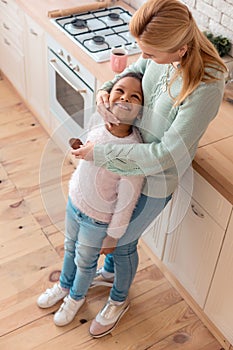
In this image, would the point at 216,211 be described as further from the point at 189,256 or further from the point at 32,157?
the point at 32,157

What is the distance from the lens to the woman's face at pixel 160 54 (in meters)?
1.46

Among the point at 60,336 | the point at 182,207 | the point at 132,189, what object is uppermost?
the point at 132,189

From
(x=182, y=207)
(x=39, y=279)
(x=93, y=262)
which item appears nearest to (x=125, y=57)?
(x=182, y=207)

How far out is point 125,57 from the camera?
2.17 meters

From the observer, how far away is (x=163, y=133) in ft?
5.37

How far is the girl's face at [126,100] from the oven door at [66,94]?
0.36 meters

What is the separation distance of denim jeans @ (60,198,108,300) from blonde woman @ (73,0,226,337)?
0.11 metres

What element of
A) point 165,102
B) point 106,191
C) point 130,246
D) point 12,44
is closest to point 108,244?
point 130,246

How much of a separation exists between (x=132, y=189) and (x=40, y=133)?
153 centimetres

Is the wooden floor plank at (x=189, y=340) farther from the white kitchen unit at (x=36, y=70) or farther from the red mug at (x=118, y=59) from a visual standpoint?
the white kitchen unit at (x=36, y=70)

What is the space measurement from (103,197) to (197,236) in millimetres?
446

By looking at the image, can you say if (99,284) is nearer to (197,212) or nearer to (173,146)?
(197,212)

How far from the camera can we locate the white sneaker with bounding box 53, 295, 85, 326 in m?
2.14

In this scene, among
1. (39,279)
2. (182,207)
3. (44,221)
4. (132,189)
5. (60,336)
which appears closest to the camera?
(132,189)
